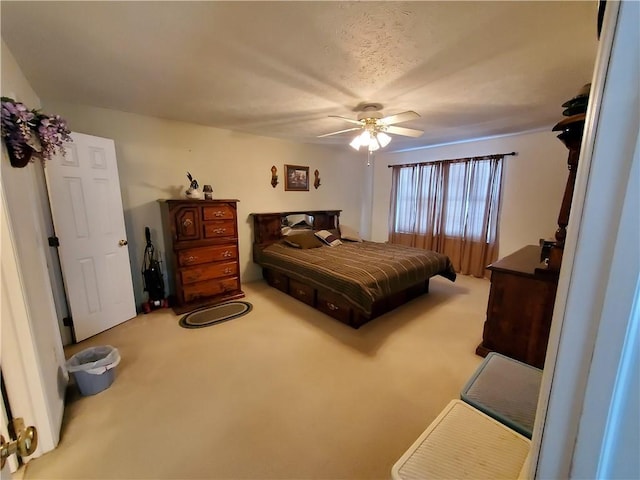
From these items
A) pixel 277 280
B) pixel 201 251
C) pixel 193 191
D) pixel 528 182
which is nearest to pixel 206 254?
pixel 201 251

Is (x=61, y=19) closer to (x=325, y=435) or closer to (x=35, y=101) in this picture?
(x=35, y=101)

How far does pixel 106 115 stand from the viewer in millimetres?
2869

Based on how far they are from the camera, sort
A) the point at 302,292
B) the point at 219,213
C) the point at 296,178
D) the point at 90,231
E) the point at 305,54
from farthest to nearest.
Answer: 1. the point at 296,178
2. the point at 302,292
3. the point at 219,213
4. the point at 90,231
5. the point at 305,54

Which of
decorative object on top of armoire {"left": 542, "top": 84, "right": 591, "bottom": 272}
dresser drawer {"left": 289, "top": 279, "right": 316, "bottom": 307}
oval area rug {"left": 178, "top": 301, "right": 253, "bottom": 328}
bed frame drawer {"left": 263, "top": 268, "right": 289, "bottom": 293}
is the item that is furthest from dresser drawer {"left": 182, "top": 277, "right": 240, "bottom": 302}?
decorative object on top of armoire {"left": 542, "top": 84, "right": 591, "bottom": 272}

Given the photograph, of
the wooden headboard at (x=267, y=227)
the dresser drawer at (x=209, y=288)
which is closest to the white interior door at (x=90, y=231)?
the dresser drawer at (x=209, y=288)

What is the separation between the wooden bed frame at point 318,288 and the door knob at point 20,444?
2242mm

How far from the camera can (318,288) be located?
310 centimetres

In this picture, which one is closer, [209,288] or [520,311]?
[520,311]

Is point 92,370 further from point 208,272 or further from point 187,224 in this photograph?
point 187,224

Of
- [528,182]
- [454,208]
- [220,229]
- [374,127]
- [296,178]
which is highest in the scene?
[374,127]

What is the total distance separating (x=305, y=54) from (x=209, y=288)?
285 cm

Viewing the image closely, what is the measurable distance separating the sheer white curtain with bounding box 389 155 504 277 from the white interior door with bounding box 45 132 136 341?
4702mm

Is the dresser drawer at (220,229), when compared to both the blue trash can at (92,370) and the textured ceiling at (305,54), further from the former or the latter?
the blue trash can at (92,370)

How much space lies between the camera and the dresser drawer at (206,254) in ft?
10.4
